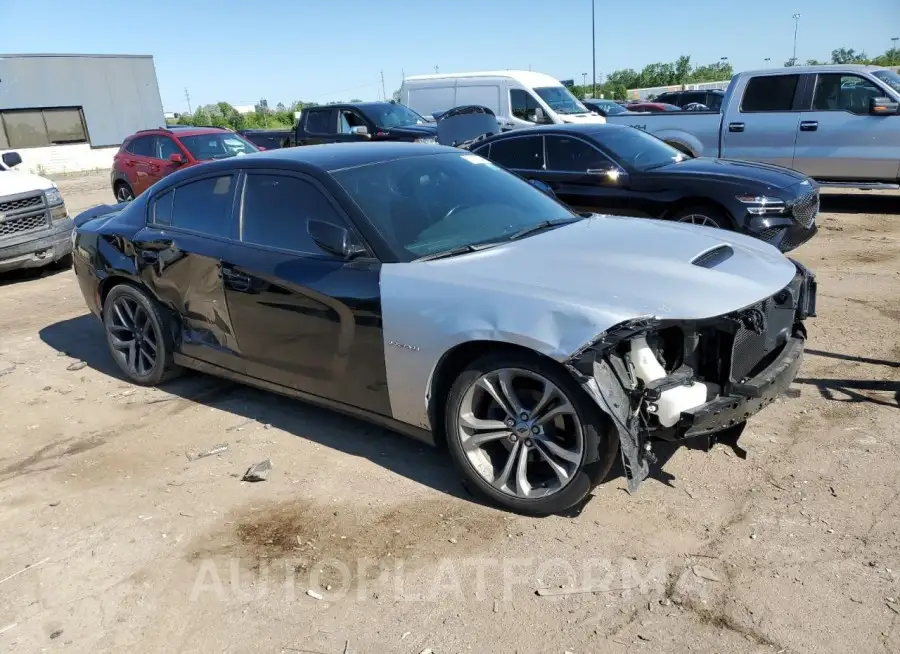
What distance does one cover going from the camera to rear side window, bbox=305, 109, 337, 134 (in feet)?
50.0

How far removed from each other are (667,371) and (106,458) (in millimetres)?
3220

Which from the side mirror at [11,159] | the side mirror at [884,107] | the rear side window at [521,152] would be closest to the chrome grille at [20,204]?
the side mirror at [11,159]

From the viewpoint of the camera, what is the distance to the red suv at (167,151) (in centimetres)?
1385

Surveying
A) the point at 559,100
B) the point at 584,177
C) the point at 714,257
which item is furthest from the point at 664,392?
the point at 559,100

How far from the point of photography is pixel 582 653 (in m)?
2.57

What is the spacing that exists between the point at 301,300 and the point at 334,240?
1.54ft

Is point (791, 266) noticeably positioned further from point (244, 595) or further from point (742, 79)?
point (742, 79)

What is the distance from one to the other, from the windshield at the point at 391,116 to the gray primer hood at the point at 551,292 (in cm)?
1165

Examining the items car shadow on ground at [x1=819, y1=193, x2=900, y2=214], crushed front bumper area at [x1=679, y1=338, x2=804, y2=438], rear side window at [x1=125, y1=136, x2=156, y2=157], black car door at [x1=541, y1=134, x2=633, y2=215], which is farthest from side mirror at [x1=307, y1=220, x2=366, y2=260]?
rear side window at [x1=125, y1=136, x2=156, y2=157]

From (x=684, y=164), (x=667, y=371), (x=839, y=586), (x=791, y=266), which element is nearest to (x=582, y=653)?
(x=839, y=586)

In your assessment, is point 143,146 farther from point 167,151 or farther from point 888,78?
point 888,78

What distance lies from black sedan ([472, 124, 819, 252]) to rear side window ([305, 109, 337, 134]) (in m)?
7.15

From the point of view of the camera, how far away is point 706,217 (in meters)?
7.32

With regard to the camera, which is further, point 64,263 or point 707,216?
point 64,263
